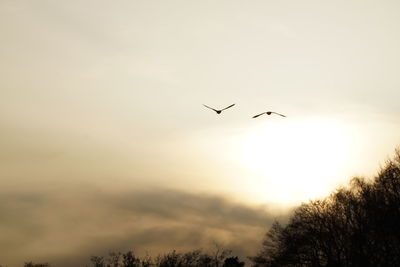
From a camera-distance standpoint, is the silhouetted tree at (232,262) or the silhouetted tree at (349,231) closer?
the silhouetted tree at (349,231)

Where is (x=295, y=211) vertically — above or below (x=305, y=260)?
above

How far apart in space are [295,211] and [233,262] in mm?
41443

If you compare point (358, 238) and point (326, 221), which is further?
point (326, 221)

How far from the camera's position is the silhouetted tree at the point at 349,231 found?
134 ft

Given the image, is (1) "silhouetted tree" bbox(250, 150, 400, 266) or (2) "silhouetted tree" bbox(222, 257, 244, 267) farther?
(2) "silhouetted tree" bbox(222, 257, 244, 267)

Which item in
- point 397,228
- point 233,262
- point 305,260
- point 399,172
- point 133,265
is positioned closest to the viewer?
point 397,228

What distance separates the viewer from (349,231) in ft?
157

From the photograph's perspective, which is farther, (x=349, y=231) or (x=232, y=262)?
(x=232, y=262)

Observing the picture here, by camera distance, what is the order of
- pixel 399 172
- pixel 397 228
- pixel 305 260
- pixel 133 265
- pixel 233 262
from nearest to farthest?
pixel 397 228 < pixel 399 172 < pixel 305 260 < pixel 133 265 < pixel 233 262

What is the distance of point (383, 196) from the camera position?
42.0 m

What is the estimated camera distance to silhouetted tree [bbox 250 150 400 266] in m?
40.8

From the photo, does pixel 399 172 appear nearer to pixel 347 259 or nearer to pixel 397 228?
pixel 397 228

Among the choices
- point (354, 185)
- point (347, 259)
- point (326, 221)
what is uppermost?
point (354, 185)

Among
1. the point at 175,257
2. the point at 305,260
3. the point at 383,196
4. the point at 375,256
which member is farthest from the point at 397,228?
the point at 175,257
